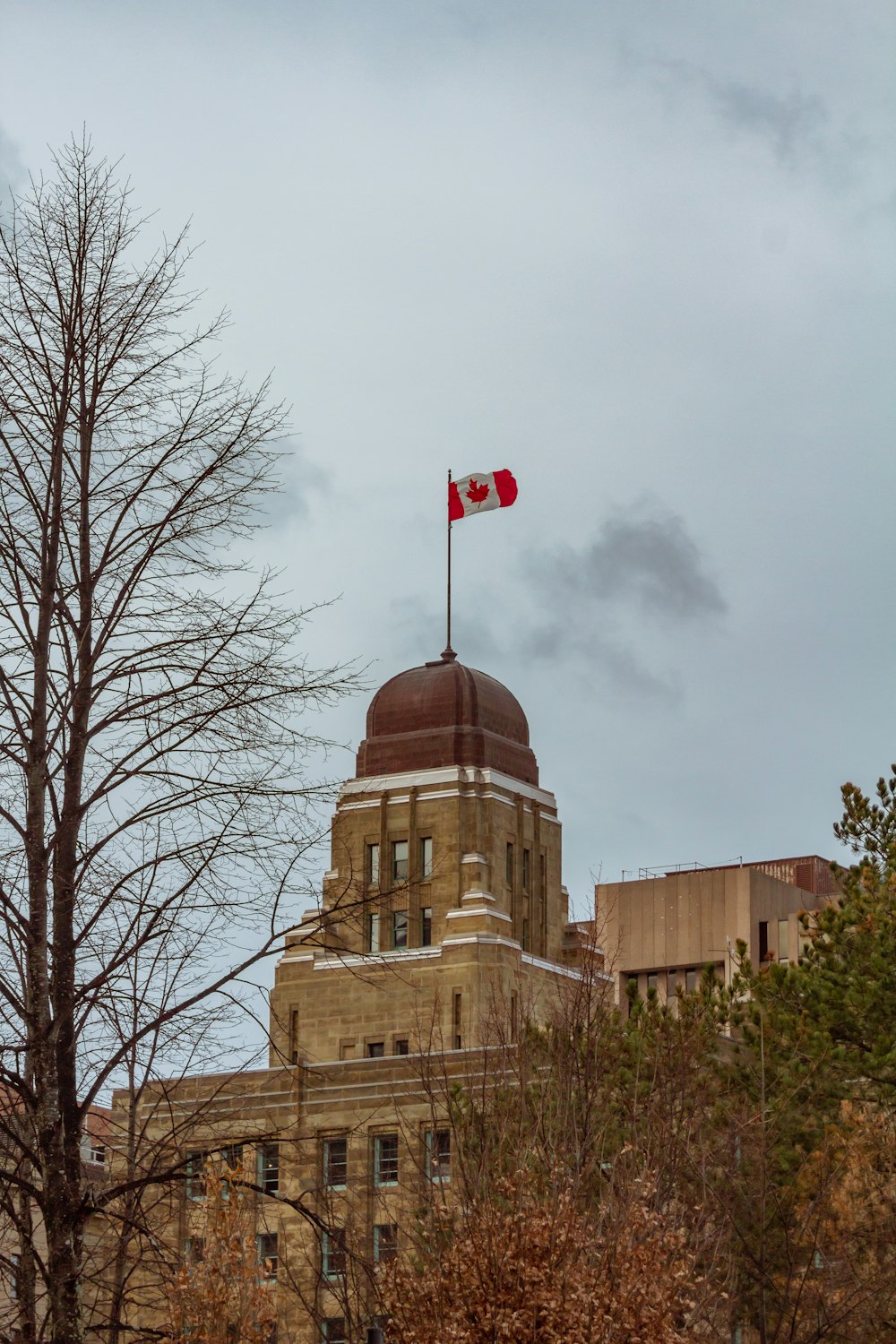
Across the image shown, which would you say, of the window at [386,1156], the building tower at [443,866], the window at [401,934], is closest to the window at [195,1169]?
the window at [386,1156]

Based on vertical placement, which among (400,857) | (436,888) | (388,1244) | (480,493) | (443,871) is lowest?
(388,1244)

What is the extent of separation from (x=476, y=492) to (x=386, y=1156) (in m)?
32.3

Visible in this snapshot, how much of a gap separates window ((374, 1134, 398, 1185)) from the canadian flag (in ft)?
99.5

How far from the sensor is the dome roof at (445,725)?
97.4 metres

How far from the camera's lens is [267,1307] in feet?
142

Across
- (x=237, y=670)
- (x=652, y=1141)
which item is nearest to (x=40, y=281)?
(x=237, y=670)

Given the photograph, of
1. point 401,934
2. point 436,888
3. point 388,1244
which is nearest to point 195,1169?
point 388,1244

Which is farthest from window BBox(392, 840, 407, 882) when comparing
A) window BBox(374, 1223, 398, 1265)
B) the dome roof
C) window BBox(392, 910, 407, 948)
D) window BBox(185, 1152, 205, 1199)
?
window BBox(185, 1152, 205, 1199)

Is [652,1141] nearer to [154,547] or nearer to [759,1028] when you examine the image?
[759,1028]

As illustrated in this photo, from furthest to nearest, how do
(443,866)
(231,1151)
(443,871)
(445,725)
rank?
(445,725), (443,866), (443,871), (231,1151)

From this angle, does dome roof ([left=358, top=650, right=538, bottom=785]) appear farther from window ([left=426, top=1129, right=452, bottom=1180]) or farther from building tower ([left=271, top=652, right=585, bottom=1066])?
window ([left=426, top=1129, right=452, bottom=1180])

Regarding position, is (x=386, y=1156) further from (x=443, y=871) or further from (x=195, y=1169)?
(x=195, y=1169)

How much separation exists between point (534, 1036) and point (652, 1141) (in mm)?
12114

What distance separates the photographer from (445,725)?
9856 centimetres
